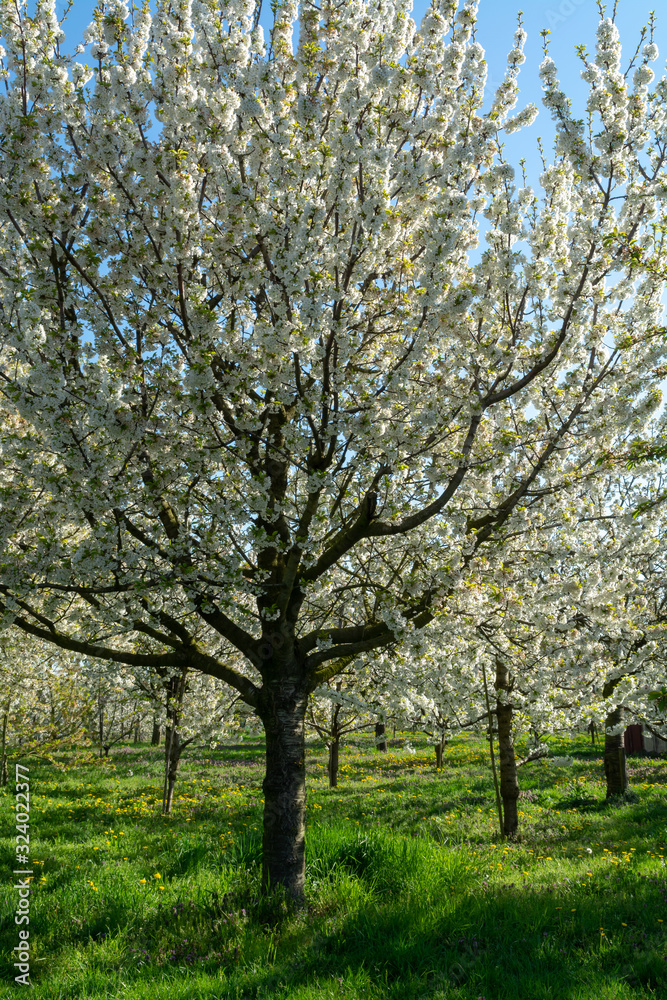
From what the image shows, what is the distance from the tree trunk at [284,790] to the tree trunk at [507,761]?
5.16 m

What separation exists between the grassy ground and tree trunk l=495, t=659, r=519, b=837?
441 millimetres

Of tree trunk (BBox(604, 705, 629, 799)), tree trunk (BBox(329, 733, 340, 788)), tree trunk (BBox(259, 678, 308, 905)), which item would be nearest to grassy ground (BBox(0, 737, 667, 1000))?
tree trunk (BBox(259, 678, 308, 905))

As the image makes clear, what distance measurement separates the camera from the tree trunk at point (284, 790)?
231 inches

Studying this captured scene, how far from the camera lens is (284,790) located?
6.04m

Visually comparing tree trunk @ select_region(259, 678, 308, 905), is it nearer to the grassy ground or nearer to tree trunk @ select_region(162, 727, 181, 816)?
the grassy ground

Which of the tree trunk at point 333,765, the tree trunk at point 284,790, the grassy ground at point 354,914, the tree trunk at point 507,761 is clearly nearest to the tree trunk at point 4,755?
the grassy ground at point 354,914

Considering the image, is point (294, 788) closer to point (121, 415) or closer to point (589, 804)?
point (121, 415)

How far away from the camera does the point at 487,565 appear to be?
7.01 metres

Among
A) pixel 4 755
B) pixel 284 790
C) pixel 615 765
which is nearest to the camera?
pixel 284 790

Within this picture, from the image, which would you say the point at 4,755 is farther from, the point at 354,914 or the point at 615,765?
the point at 615,765

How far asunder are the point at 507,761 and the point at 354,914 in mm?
5557

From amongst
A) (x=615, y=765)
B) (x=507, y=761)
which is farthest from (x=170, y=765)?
(x=615, y=765)

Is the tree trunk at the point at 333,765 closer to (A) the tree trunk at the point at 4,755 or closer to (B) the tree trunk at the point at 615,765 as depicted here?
(B) the tree trunk at the point at 615,765

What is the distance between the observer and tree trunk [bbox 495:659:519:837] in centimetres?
1028
